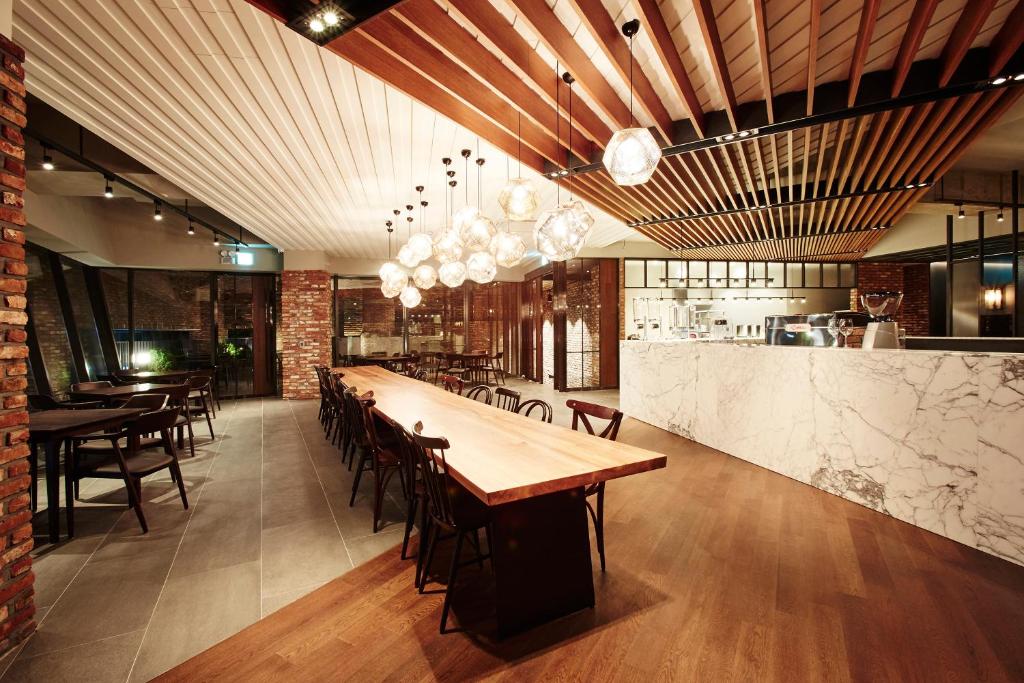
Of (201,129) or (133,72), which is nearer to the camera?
(133,72)

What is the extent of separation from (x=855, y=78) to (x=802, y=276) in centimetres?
863

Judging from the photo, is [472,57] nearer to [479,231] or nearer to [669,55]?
[669,55]

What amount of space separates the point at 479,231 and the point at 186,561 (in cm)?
308

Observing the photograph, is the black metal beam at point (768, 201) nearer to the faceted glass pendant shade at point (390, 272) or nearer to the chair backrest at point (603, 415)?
the faceted glass pendant shade at point (390, 272)

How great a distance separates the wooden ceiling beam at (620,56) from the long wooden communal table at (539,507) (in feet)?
7.18

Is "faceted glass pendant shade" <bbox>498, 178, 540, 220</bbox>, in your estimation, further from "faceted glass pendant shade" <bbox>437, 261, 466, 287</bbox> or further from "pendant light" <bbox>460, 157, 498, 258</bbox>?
"faceted glass pendant shade" <bbox>437, 261, 466, 287</bbox>

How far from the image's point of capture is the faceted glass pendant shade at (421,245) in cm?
461

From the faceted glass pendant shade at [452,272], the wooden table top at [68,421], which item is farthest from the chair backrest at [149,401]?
the faceted glass pendant shade at [452,272]

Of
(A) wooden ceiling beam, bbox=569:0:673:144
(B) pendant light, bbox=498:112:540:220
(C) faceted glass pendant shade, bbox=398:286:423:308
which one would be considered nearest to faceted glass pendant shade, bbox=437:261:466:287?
(C) faceted glass pendant shade, bbox=398:286:423:308

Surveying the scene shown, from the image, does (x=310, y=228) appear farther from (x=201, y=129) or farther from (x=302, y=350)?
(x=201, y=129)

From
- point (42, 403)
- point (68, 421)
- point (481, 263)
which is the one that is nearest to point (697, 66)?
point (481, 263)

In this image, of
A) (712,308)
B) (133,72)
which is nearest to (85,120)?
(133,72)

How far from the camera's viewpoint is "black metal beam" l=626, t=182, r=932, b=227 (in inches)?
194

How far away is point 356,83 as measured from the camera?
317 centimetres
